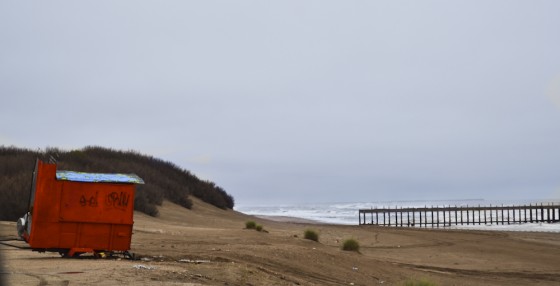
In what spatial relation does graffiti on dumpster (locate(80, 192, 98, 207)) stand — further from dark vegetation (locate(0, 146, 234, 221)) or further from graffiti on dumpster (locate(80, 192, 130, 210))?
dark vegetation (locate(0, 146, 234, 221))

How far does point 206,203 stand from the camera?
43.6 m

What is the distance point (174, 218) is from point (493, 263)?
44.6 feet

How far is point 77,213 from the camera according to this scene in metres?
13.4

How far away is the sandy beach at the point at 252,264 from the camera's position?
36.3 feet

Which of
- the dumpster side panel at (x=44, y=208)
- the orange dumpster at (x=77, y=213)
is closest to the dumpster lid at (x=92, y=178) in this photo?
the orange dumpster at (x=77, y=213)

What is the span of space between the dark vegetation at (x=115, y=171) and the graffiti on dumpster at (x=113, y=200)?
3.66 feet

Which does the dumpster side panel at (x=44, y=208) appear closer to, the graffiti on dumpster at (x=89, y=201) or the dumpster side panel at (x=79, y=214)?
the dumpster side panel at (x=79, y=214)

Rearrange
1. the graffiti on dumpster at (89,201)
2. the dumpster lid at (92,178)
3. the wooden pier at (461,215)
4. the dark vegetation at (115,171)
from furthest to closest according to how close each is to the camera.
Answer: the wooden pier at (461,215) → the dark vegetation at (115,171) → the graffiti on dumpster at (89,201) → the dumpster lid at (92,178)

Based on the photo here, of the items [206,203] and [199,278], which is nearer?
[199,278]

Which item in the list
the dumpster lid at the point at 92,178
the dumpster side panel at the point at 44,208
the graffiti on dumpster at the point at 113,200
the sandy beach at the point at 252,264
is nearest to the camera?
the sandy beach at the point at 252,264

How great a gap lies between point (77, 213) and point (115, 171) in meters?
23.5

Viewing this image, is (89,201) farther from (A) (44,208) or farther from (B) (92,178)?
(A) (44,208)

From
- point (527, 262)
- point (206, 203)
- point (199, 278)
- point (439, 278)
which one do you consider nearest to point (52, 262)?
point (199, 278)

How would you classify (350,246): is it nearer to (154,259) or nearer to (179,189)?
(154,259)
